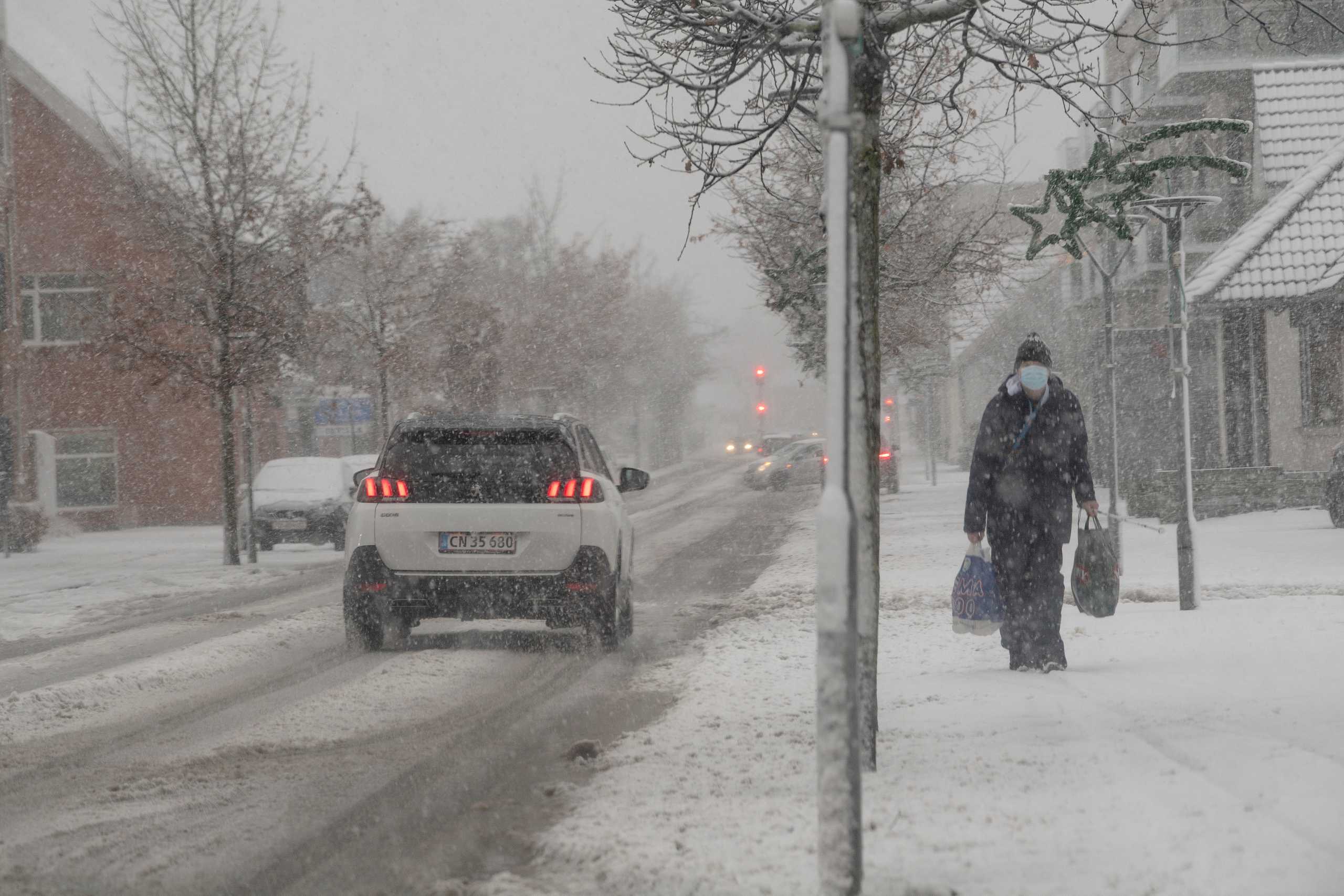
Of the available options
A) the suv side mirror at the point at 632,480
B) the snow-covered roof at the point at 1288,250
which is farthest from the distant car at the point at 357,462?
the snow-covered roof at the point at 1288,250

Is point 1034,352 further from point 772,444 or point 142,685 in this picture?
point 772,444

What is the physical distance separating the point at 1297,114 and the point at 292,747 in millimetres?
26126

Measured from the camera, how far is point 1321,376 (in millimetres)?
24906

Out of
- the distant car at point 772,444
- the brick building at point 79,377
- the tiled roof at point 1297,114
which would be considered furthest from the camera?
the distant car at point 772,444

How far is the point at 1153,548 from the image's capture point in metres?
18.2

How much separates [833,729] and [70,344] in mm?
32404

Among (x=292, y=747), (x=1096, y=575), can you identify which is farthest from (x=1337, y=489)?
(x=292, y=747)

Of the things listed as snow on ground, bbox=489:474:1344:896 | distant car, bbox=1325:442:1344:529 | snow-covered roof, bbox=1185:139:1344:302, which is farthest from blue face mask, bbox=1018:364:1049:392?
snow-covered roof, bbox=1185:139:1344:302

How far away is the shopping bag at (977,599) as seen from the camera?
7164mm

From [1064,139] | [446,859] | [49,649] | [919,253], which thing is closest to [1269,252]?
[919,253]

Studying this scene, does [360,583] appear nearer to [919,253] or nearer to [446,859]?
[446,859]

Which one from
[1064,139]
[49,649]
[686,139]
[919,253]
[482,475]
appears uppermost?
[1064,139]

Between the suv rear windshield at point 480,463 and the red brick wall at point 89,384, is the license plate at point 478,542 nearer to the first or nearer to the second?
the suv rear windshield at point 480,463

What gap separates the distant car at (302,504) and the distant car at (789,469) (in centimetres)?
1815
